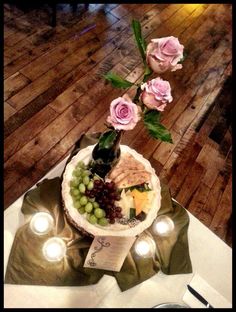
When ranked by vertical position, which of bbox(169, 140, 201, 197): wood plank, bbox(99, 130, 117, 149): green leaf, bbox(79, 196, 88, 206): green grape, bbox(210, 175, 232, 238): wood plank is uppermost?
bbox(99, 130, 117, 149): green leaf

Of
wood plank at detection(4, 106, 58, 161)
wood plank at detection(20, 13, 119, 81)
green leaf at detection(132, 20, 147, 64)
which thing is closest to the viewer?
green leaf at detection(132, 20, 147, 64)

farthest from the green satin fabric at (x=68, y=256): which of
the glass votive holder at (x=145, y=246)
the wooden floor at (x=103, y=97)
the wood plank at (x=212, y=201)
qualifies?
the wood plank at (x=212, y=201)

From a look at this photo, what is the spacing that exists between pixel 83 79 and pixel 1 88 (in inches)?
28.5

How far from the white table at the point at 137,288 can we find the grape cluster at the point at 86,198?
28 cm

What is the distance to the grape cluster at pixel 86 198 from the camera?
4.83 ft

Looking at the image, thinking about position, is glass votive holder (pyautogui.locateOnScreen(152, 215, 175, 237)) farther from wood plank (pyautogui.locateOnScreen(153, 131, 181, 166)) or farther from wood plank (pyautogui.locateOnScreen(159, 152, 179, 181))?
wood plank (pyautogui.locateOnScreen(153, 131, 181, 166))

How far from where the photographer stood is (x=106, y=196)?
4.81ft

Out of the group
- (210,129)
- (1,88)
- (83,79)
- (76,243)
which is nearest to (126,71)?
(83,79)

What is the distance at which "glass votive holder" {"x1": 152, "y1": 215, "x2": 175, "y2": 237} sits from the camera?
5.45ft

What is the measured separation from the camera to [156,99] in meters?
1.18

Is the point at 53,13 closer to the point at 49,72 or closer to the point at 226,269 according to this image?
the point at 49,72

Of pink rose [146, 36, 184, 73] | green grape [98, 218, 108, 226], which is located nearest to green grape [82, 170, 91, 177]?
green grape [98, 218, 108, 226]

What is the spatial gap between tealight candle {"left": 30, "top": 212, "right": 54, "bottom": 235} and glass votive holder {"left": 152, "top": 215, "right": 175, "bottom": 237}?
52 cm

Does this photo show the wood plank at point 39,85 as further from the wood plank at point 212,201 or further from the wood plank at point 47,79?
the wood plank at point 212,201
